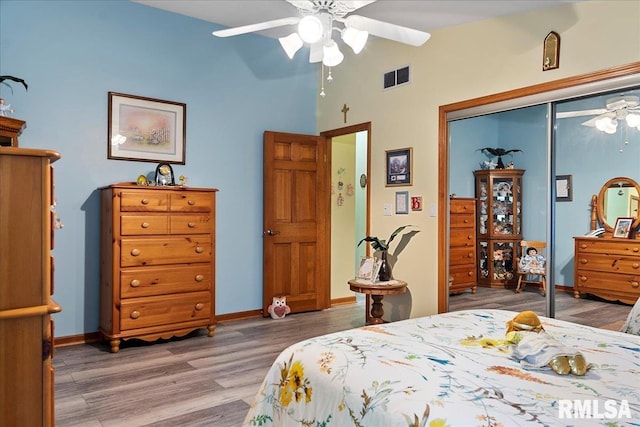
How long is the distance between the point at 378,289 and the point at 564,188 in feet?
5.48

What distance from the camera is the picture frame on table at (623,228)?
288cm

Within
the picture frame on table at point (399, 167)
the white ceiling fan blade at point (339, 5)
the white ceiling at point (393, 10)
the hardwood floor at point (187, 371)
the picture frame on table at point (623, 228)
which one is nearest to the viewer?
the hardwood floor at point (187, 371)

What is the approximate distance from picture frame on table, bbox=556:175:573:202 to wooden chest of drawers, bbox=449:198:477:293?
28.9 inches

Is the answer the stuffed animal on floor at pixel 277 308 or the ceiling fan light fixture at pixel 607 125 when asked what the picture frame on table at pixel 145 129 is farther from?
the ceiling fan light fixture at pixel 607 125

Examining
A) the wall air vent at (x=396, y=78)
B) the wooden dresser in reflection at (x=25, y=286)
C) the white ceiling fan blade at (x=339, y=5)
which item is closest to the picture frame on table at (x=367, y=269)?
the wall air vent at (x=396, y=78)

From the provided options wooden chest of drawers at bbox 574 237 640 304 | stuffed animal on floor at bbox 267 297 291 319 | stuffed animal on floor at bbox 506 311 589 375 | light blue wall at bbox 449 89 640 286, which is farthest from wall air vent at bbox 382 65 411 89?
stuffed animal on floor at bbox 506 311 589 375

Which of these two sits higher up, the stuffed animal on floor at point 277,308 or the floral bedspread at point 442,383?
the floral bedspread at point 442,383

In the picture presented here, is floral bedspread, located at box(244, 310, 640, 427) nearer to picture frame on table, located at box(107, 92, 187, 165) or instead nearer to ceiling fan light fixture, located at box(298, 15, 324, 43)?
ceiling fan light fixture, located at box(298, 15, 324, 43)

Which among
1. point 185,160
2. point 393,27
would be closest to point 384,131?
point 393,27

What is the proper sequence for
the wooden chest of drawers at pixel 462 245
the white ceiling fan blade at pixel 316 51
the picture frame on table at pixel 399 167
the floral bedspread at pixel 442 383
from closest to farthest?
the floral bedspread at pixel 442 383
the white ceiling fan blade at pixel 316 51
the wooden chest of drawers at pixel 462 245
the picture frame on table at pixel 399 167

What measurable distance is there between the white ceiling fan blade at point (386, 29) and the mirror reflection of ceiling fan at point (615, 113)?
4.25 ft

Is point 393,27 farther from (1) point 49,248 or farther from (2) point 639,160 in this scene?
(1) point 49,248

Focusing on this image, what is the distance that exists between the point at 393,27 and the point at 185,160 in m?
2.50

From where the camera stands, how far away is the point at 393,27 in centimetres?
283
